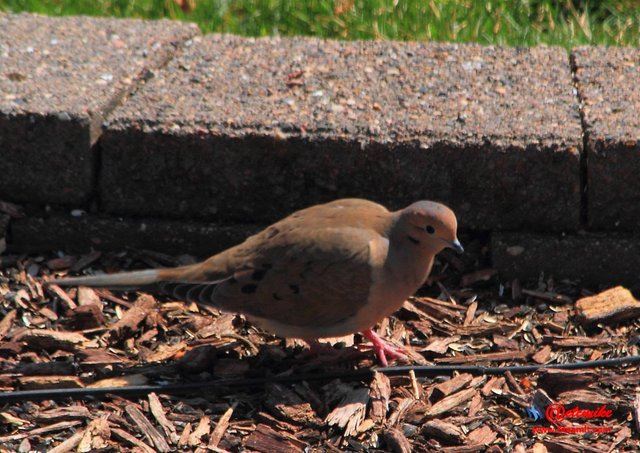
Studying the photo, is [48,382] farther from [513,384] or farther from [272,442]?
[513,384]

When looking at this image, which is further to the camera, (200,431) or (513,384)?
(513,384)

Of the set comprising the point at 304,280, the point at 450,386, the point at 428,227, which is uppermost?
the point at 428,227

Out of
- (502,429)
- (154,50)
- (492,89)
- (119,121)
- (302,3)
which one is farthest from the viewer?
(302,3)

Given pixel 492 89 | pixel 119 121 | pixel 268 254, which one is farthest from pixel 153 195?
pixel 492 89

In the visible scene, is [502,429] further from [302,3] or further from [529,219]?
[302,3]

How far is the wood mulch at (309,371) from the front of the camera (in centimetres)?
360

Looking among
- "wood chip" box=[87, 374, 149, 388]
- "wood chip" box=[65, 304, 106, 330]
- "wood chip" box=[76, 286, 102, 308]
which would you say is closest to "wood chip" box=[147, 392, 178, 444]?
"wood chip" box=[87, 374, 149, 388]

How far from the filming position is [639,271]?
4.41m

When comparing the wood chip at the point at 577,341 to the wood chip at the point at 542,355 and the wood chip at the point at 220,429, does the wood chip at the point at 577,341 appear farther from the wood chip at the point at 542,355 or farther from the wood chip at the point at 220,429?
the wood chip at the point at 220,429

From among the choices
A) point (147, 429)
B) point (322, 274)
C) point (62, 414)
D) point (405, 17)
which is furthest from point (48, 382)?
point (405, 17)

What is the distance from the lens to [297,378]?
3855 millimetres

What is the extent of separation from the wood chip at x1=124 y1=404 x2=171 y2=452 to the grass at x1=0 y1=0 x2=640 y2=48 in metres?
2.83

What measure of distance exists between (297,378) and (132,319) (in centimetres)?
75

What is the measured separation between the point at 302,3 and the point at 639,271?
2.70 metres
